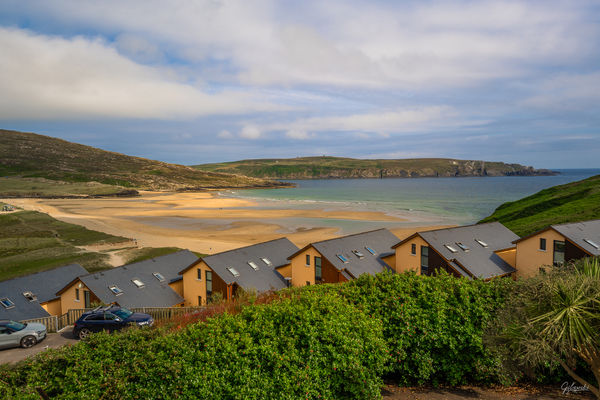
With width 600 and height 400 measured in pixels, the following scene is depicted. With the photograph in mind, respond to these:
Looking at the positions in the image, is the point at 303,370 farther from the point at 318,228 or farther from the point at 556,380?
the point at 318,228

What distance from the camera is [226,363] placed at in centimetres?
885

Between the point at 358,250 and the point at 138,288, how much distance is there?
62.0ft

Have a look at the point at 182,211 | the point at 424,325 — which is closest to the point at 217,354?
the point at 424,325

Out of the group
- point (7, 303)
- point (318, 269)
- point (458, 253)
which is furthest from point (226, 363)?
point (7, 303)

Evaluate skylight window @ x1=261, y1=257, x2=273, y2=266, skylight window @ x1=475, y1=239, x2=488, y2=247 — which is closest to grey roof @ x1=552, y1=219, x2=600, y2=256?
skylight window @ x1=475, y1=239, x2=488, y2=247

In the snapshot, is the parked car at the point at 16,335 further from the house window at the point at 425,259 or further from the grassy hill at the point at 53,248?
the house window at the point at 425,259

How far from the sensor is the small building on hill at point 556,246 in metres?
28.3

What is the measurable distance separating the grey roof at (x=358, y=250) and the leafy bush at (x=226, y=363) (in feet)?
64.2

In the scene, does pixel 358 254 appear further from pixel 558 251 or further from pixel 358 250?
pixel 558 251

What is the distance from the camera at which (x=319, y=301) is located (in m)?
11.3

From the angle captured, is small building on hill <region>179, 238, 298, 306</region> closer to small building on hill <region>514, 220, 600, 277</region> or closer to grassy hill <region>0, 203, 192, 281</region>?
grassy hill <region>0, 203, 192, 281</region>

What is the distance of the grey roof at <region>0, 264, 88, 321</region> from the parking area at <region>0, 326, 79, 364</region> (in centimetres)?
636

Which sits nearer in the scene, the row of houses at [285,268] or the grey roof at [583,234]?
the grey roof at [583,234]
